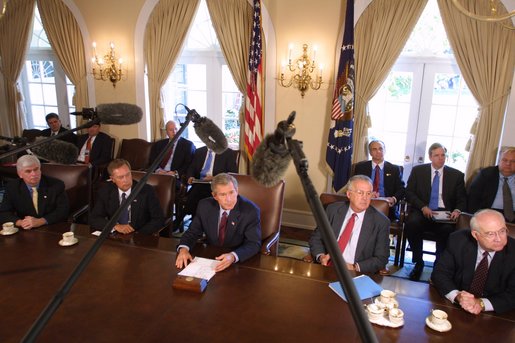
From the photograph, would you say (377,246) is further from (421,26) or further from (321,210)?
(421,26)

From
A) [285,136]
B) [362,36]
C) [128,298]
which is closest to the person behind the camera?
[285,136]

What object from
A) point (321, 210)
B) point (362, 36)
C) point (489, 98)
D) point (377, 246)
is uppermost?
point (362, 36)

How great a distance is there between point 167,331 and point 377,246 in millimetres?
1565

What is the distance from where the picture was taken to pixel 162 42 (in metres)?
5.28

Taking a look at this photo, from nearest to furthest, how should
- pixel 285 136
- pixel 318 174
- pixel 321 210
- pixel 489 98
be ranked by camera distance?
pixel 321 210 < pixel 285 136 < pixel 489 98 < pixel 318 174

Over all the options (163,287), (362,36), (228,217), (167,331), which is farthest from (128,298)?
(362,36)

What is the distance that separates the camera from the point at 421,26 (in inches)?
174

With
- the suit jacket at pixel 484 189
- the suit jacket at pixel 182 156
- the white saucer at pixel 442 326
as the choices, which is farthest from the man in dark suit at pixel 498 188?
the suit jacket at pixel 182 156

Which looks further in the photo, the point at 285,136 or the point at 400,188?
the point at 400,188

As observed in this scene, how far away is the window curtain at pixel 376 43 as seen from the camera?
418 cm

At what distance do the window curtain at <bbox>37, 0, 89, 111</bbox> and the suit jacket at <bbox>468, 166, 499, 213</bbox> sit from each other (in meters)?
5.41

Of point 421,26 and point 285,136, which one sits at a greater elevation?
point 421,26

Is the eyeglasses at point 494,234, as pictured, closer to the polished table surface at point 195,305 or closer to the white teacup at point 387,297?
the polished table surface at point 195,305

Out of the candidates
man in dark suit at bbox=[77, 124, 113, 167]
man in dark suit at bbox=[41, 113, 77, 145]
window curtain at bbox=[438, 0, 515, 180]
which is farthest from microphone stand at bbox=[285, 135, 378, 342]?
man in dark suit at bbox=[41, 113, 77, 145]
